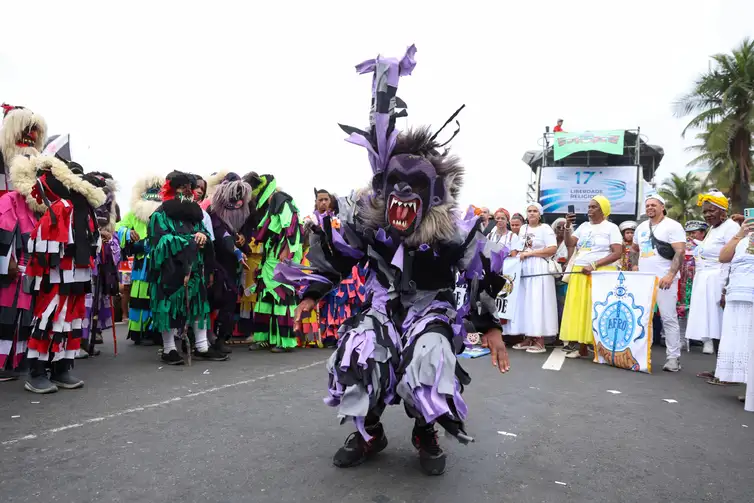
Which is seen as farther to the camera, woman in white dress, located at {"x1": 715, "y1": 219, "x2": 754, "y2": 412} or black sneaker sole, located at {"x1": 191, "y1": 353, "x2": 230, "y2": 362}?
black sneaker sole, located at {"x1": 191, "y1": 353, "x2": 230, "y2": 362}

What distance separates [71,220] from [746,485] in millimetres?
4951

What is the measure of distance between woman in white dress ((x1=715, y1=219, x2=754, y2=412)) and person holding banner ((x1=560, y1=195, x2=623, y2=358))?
1816 millimetres

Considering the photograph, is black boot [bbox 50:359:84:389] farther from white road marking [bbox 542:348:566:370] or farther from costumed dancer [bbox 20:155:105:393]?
white road marking [bbox 542:348:566:370]

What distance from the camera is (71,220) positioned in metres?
4.63

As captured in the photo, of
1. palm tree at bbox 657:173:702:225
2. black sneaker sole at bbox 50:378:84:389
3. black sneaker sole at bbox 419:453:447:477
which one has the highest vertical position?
palm tree at bbox 657:173:702:225

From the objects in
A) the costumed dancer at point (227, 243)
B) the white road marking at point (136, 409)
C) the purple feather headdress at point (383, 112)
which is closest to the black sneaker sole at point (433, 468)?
the purple feather headdress at point (383, 112)

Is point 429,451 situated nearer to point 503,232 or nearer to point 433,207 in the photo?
point 433,207

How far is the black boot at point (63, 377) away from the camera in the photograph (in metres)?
4.73

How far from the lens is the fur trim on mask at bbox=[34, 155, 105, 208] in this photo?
454 centimetres

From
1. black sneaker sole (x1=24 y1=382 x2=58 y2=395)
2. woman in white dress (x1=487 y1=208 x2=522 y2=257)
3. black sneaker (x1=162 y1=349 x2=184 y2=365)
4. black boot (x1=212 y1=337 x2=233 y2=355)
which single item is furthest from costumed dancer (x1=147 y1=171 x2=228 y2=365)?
woman in white dress (x1=487 y1=208 x2=522 y2=257)

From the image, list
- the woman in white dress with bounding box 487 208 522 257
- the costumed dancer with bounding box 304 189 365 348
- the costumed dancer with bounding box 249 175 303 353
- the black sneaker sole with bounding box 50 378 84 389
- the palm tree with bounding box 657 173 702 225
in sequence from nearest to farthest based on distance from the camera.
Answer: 1. the black sneaker sole with bounding box 50 378 84 389
2. the costumed dancer with bounding box 249 175 303 353
3. the costumed dancer with bounding box 304 189 365 348
4. the woman in white dress with bounding box 487 208 522 257
5. the palm tree with bounding box 657 173 702 225

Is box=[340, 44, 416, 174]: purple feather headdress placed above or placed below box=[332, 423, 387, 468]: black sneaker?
above

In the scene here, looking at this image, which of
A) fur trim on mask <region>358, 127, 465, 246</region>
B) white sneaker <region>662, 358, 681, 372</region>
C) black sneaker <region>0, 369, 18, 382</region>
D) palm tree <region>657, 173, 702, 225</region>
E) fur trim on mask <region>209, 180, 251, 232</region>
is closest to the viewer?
fur trim on mask <region>358, 127, 465, 246</region>

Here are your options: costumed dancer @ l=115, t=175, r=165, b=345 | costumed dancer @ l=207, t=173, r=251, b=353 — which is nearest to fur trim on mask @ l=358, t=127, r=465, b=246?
costumed dancer @ l=207, t=173, r=251, b=353
